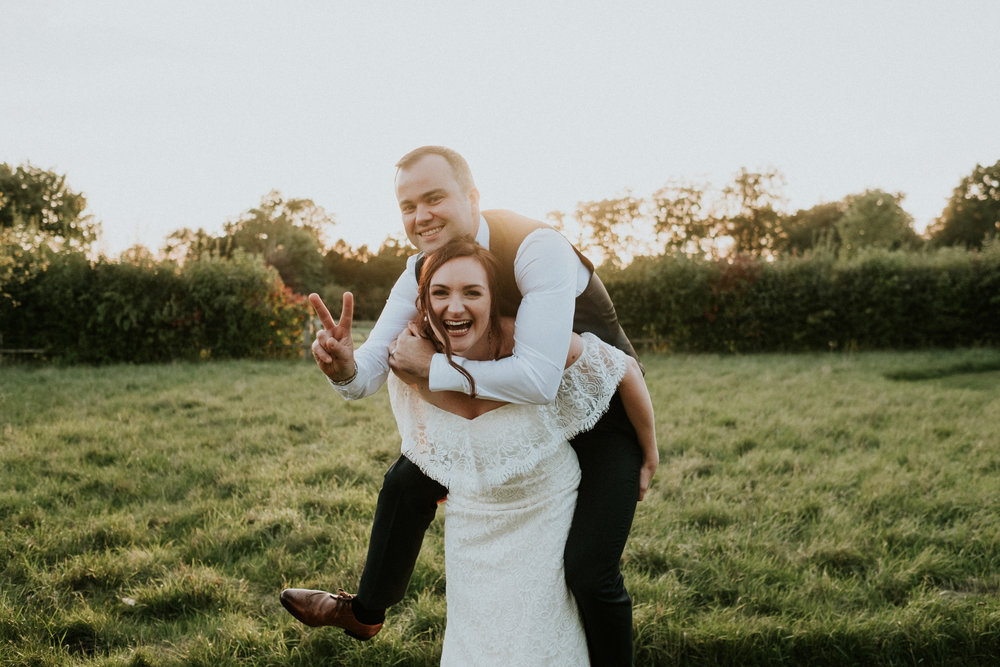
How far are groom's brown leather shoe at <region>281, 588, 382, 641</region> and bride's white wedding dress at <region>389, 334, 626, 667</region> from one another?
1.91ft

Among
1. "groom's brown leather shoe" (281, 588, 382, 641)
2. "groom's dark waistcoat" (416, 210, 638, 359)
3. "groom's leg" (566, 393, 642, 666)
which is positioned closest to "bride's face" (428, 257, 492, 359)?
"groom's dark waistcoat" (416, 210, 638, 359)

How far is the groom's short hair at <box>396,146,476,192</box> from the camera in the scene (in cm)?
234

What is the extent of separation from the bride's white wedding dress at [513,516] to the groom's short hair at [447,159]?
2.73ft

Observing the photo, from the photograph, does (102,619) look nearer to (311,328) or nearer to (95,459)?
(95,459)

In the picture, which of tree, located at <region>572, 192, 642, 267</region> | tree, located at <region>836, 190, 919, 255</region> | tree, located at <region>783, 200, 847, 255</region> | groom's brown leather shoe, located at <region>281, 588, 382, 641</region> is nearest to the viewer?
groom's brown leather shoe, located at <region>281, 588, 382, 641</region>

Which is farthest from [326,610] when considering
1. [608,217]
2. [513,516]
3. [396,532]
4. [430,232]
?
[608,217]

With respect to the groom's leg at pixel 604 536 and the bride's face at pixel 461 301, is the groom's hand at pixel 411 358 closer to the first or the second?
the bride's face at pixel 461 301

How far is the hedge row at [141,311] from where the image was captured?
50.0 ft

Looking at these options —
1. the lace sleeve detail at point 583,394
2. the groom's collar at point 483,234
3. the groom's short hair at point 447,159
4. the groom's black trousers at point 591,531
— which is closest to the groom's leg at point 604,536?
the groom's black trousers at point 591,531

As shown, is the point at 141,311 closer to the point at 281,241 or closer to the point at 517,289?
the point at 517,289

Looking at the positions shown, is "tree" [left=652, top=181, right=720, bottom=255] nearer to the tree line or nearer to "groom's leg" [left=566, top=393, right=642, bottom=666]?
the tree line

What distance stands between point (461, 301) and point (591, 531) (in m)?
0.92

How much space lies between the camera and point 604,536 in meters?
2.12

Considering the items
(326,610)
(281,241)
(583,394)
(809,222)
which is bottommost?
(326,610)
